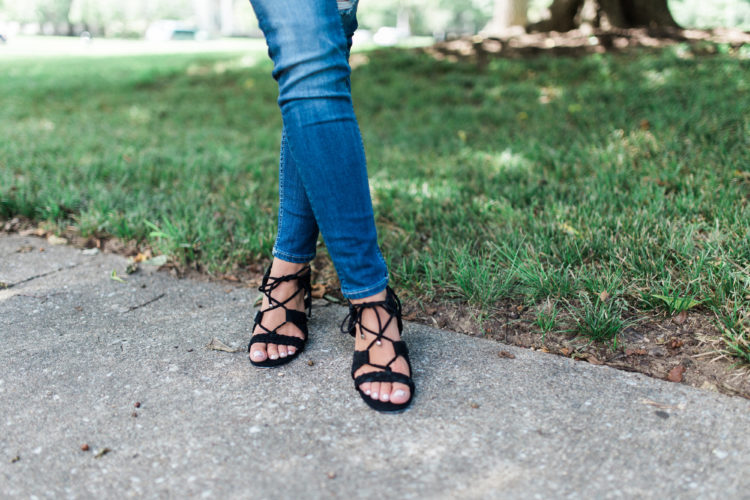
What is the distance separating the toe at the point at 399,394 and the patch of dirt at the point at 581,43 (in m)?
5.41

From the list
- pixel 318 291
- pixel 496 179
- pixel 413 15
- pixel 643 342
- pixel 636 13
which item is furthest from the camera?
pixel 413 15

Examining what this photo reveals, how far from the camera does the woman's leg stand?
134cm

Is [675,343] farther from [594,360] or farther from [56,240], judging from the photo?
[56,240]

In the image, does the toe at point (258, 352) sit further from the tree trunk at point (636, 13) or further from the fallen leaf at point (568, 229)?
the tree trunk at point (636, 13)

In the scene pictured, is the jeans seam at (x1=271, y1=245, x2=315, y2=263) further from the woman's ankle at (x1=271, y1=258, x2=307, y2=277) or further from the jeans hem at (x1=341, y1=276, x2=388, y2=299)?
the jeans hem at (x1=341, y1=276, x2=388, y2=299)

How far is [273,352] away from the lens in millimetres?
1619

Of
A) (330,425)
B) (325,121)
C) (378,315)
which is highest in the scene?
(325,121)

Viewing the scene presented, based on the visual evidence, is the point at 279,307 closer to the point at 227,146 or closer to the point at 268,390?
the point at 268,390

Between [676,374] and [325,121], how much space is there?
112cm

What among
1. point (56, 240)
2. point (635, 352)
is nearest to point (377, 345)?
point (635, 352)

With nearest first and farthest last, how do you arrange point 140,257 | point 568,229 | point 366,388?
point 366,388 → point 568,229 → point 140,257

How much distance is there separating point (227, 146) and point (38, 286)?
2.40m

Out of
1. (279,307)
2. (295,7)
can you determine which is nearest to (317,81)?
(295,7)

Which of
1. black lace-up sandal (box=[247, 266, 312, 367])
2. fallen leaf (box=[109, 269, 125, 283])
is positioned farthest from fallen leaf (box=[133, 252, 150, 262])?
black lace-up sandal (box=[247, 266, 312, 367])
